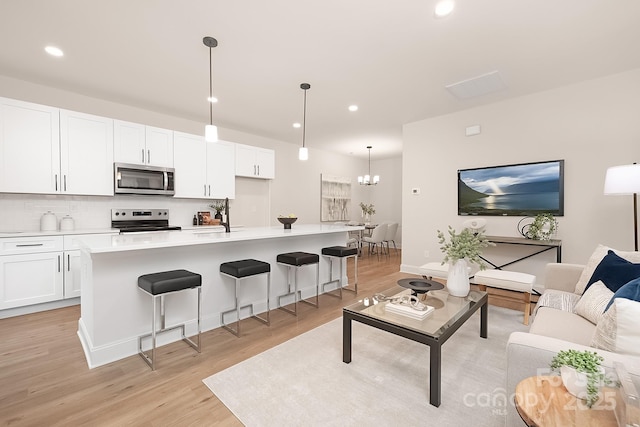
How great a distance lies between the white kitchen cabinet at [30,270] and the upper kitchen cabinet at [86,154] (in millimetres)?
728

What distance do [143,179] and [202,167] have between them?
937 mm

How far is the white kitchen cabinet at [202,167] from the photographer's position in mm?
4555

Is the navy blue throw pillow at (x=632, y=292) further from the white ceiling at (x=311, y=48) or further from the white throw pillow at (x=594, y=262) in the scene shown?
the white ceiling at (x=311, y=48)

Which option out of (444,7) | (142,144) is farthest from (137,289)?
(444,7)

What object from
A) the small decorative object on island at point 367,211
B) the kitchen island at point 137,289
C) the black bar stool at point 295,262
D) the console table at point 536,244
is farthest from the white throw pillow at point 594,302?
the small decorative object on island at point 367,211

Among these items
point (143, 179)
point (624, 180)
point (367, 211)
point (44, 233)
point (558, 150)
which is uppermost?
point (558, 150)

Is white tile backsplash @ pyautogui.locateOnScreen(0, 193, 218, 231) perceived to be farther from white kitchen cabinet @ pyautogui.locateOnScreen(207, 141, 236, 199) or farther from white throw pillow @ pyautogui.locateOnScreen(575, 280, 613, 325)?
white throw pillow @ pyautogui.locateOnScreen(575, 280, 613, 325)

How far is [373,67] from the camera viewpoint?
3.15 meters

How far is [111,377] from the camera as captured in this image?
2.02 meters

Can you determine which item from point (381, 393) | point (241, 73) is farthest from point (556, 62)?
point (381, 393)

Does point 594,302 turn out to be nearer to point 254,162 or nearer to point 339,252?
point 339,252

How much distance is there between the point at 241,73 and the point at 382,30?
1.67 metres

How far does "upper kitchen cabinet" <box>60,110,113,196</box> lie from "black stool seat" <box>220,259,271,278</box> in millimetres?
2410

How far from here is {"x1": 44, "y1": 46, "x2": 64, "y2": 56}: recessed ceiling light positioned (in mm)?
2777
